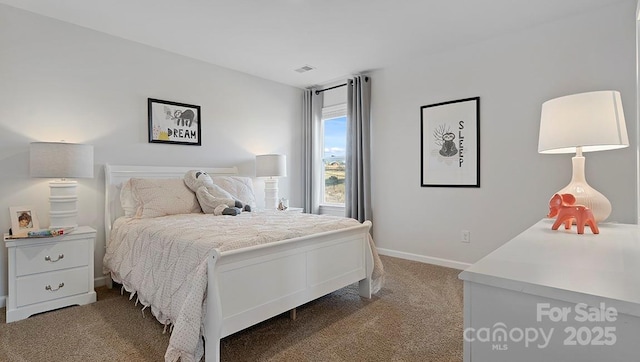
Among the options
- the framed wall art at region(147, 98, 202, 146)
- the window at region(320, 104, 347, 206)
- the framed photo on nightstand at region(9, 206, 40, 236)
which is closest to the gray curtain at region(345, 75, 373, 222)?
the window at region(320, 104, 347, 206)

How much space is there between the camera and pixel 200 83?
3828mm

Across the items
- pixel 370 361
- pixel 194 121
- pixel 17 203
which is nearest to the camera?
pixel 370 361

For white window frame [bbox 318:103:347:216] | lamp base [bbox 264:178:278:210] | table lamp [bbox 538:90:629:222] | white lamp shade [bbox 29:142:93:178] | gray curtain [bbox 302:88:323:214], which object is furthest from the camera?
gray curtain [bbox 302:88:323:214]

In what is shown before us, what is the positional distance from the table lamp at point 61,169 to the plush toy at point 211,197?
865 millimetres

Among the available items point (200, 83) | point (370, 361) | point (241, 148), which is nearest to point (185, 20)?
point (200, 83)

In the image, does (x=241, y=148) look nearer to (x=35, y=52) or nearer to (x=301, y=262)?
(x=35, y=52)

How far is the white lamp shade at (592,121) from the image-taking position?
4.64ft

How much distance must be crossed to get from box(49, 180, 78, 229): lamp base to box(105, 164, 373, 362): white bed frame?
1822mm

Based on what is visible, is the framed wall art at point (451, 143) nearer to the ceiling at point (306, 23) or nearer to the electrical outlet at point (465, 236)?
the electrical outlet at point (465, 236)

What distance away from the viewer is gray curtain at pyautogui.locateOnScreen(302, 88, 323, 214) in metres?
4.93

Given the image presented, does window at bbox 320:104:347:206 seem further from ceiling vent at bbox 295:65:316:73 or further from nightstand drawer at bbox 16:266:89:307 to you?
nightstand drawer at bbox 16:266:89:307

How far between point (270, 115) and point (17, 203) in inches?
114

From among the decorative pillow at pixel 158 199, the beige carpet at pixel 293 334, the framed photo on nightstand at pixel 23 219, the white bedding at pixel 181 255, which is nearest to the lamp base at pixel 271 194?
the decorative pillow at pixel 158 199

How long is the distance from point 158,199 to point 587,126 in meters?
3.15
